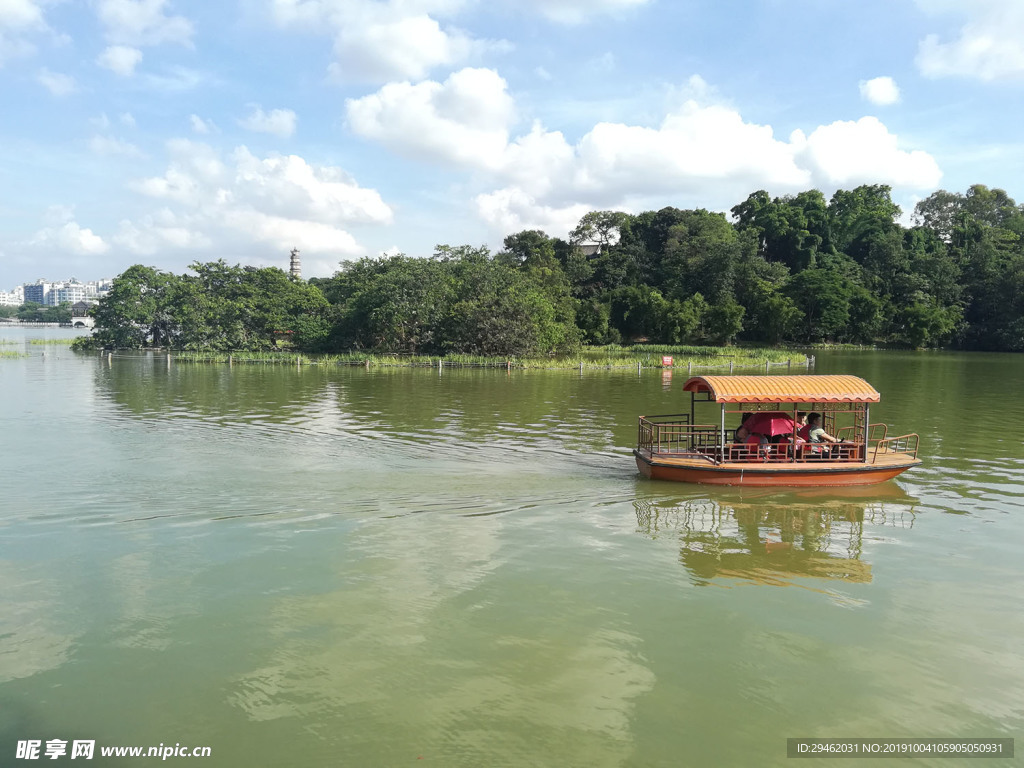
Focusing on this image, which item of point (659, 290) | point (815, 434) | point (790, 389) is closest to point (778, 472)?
point (815, 434)

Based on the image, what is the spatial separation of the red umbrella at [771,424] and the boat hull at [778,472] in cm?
98

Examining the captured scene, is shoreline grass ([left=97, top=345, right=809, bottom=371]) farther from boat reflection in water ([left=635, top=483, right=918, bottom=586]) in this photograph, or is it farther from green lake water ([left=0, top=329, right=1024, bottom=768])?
boat reflection in water ([left=635, top=483, right=918, bottom=586])

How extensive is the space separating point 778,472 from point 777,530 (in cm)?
256

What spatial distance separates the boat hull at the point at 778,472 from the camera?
49.1 ft

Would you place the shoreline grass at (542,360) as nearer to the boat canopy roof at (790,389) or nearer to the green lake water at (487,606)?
the green lake water at (487,606)

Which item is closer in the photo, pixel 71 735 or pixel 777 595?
pixel 71 735

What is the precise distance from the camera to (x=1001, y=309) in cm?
8469

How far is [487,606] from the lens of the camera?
30.1 feet

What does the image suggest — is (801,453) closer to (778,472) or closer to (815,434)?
(815,434)

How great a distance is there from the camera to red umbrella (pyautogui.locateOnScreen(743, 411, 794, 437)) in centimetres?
1578

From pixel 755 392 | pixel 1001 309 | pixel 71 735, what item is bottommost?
pixel 71 735

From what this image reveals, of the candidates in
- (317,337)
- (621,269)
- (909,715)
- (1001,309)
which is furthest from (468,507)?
(1001,309)

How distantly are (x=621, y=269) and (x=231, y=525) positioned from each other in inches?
3283

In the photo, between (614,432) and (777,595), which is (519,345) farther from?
(777,595)
